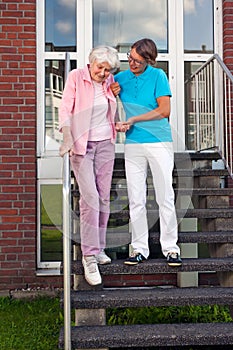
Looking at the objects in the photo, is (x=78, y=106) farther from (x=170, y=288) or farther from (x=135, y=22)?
(x=135, y=22)

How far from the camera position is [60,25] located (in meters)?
5.38

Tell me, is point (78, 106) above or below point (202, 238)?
above

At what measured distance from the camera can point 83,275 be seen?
3.48 m

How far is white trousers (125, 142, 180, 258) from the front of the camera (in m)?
3.52

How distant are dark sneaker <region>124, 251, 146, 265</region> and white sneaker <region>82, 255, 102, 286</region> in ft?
0.79

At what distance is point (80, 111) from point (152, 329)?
145 centimetres

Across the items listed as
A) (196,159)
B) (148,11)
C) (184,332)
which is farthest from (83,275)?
(148,11)

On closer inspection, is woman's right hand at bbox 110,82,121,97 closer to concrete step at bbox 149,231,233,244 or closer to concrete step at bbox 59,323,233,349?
concrete step at bbox 149,231,233,244

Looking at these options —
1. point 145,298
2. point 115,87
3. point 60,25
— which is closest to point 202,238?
point 145,298

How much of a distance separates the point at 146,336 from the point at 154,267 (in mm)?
542

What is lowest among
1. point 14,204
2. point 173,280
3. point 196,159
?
point 173,280

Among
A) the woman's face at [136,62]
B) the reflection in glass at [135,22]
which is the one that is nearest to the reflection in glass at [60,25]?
the reflection in glass at [135,22]

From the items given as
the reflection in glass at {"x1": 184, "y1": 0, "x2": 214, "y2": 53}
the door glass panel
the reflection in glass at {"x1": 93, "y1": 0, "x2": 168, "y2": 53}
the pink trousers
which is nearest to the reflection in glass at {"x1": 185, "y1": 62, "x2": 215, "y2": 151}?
the reflection in glass at {"x1": 184, "y1": 0, "x2": 214, "y2": 53}

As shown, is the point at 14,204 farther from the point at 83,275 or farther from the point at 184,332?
the point at 184,332
